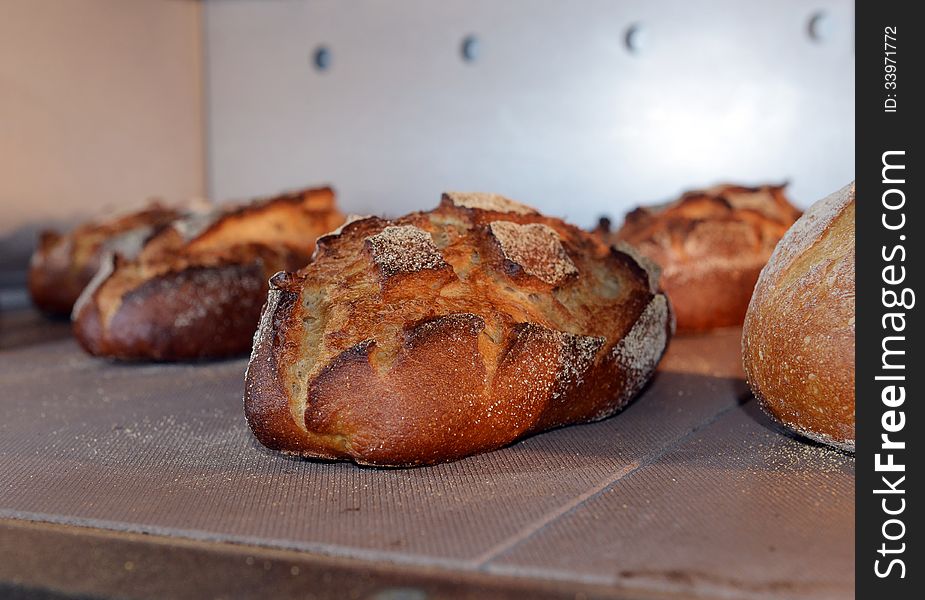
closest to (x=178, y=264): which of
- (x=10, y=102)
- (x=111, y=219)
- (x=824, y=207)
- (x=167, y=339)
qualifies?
(x=167, y=339)

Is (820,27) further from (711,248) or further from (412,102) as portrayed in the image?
(412,102)

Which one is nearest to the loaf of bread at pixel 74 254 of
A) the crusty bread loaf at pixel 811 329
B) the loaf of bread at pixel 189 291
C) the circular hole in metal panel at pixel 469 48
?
the loaf of bread at pixel 189 291

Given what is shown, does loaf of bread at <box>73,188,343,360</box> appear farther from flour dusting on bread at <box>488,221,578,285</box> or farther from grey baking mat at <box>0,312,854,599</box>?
flour dusting on bread at <box>488,221,578,285</box>

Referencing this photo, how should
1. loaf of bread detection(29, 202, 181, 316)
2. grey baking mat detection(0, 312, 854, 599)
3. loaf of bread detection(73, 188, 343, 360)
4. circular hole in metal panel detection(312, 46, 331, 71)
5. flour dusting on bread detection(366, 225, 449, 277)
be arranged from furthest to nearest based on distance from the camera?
circular hole in metal panel detection(312, 46, 331, 71) < loaf of bread detection(29, 202, 181, 316) < loaf of bread detection(73, 188, 343, 360) < flour dusting on bread detection(366, 225, 449, 277) < grey baking mat detection(0, 312, 854, 599)

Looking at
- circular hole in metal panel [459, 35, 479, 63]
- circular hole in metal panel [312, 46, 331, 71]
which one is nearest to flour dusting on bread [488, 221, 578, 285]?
circular hole in metal panel [459, 35, 479, 63]

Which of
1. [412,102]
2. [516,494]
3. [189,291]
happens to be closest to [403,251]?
[516,494]

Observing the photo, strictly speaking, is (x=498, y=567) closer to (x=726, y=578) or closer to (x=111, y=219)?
(x=726, y=578)
